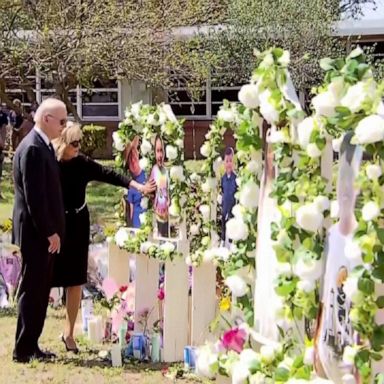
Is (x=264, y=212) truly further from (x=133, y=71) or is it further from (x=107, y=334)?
(x=133, y=71)

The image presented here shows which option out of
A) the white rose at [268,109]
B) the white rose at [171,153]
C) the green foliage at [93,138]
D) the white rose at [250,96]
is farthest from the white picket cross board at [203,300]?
the green foliage at [93,138]

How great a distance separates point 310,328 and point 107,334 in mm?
3424

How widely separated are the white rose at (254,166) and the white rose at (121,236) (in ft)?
8.96

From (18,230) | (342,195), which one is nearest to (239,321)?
(342,195)

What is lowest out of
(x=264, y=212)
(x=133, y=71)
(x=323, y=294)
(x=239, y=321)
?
(x=239, y=321)

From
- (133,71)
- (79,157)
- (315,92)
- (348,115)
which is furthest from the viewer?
(133,71)

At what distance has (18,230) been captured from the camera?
550 centimetres

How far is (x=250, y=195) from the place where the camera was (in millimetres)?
3420

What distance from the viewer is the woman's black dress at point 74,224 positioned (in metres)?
5.90

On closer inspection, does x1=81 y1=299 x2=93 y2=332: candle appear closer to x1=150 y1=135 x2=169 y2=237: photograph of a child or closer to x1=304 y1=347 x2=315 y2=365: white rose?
x1=150 y1=135 x2=169 y2=237: photograph of a child

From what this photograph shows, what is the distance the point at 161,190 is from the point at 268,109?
2.63m

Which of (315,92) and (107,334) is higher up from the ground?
(315,92)

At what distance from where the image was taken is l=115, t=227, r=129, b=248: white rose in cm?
606

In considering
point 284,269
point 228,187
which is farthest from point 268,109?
point 228,187
